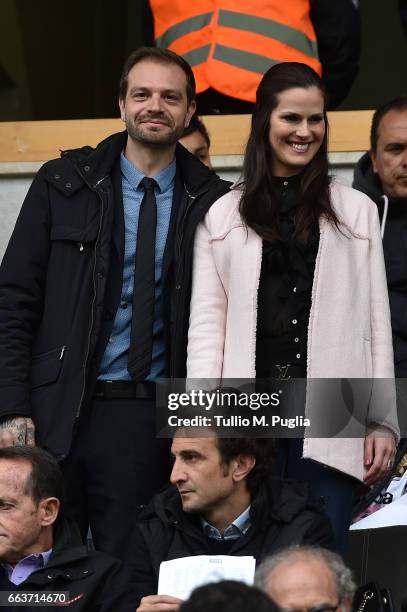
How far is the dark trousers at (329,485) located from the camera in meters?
5.63

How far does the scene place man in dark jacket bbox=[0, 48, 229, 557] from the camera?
18.7 feet

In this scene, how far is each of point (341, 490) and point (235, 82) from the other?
2.33 meters

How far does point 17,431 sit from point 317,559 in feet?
4.07

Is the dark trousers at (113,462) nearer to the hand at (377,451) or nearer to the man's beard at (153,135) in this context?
the hand at (377,451)

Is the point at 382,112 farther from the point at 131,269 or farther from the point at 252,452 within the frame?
the point at 252,452

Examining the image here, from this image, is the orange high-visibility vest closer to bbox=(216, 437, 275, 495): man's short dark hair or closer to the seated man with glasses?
bbox=(216, 437, 275, 495): man's short dark hair

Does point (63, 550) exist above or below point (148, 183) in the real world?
below

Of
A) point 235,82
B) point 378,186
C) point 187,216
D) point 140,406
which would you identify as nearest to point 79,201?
point 187,216

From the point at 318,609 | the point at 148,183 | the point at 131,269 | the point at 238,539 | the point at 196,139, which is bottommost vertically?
the point at 318,609

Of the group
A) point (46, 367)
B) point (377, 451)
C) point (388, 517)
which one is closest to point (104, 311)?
point (46, 367)

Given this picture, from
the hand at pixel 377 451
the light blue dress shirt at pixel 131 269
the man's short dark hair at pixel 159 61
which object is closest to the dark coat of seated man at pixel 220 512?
the hand at pixel 377 451

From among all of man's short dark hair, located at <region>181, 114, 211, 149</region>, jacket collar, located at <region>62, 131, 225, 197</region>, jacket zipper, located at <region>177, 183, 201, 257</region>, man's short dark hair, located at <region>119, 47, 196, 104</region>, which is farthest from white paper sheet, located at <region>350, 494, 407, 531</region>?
man's short dark hair, located at <region>181, 114, 211, 149</region>

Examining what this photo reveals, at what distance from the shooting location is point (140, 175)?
595cm

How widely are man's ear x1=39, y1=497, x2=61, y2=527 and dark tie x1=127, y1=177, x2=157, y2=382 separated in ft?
1.62
